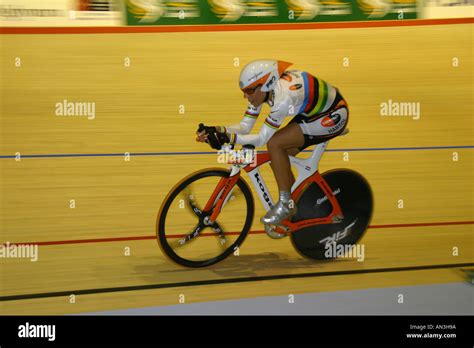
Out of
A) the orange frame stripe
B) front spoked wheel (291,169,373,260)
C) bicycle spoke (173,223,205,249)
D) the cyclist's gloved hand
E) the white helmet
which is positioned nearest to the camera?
the cyclist's gloved hand

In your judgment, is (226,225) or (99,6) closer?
(226,225)

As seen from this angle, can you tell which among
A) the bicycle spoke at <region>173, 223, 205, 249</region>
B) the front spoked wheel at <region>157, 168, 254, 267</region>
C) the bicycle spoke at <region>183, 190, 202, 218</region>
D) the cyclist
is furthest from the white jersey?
the bicycle spoke at <region>173, 223, 205, 249</region>

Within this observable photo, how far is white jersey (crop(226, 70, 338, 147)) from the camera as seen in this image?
9.78 ft

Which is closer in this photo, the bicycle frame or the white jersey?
the white jersey

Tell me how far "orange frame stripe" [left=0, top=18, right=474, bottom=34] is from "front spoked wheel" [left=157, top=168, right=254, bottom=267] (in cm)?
186

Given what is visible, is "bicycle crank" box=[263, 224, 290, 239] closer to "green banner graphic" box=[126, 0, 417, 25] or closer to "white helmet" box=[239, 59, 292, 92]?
"white helmet" box=[239, 59, 292, 92]

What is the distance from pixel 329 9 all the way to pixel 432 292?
2524 millimetres

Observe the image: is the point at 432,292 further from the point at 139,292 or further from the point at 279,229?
the point at 139,292

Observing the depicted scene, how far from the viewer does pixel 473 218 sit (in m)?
3.94

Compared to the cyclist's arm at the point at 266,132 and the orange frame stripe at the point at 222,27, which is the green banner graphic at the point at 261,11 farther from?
the cyclist's arm at the point at 266,132

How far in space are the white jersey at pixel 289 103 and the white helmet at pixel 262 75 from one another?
0.03 m

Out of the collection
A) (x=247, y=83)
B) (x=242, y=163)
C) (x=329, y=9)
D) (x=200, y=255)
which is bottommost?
(x=200, y=255)

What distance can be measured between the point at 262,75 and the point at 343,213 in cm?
89
